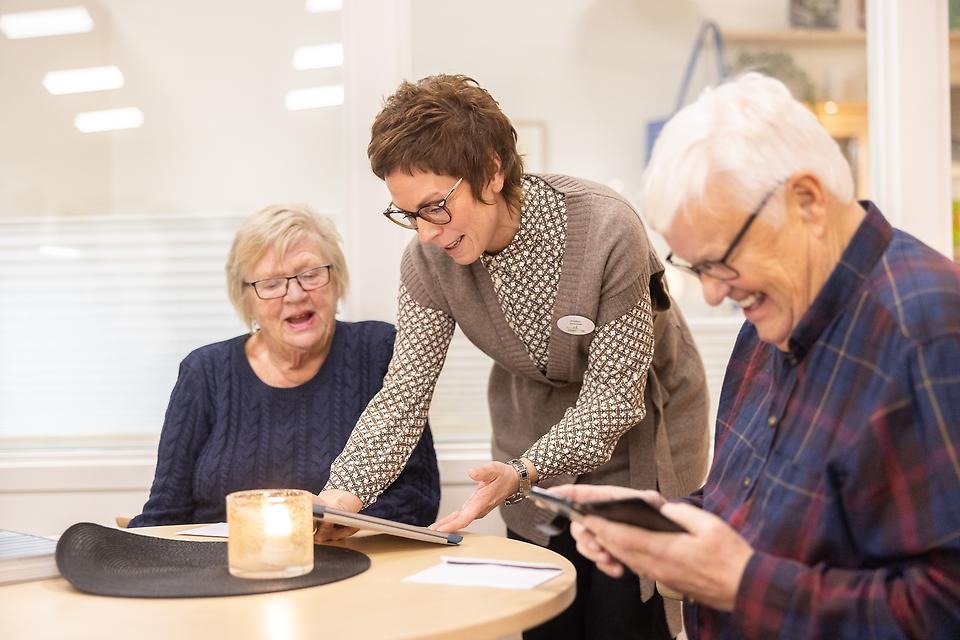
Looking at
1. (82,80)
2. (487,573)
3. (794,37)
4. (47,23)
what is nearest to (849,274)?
(487,573)

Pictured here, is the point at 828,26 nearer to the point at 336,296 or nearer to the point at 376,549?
the point at 336,296

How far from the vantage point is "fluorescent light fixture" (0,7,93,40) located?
2850 mm

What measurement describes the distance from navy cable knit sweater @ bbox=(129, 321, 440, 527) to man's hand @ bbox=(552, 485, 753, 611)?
103cm

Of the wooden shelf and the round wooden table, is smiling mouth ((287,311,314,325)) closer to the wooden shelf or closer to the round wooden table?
the round wooden table

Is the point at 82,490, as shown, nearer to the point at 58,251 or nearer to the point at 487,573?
the point at 58,251

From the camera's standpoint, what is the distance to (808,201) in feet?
4.03

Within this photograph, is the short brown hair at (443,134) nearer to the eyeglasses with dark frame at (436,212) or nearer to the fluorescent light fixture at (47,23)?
the eyeglasses with dark frame at (436,212)

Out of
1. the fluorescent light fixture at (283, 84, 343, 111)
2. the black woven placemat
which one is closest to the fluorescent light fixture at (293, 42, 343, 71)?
the fluorescent light fixture at (283, 84, 343, 111)

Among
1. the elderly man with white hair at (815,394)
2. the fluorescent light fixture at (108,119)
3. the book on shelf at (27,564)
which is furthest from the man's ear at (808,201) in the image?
the fluorescent light fixture at (108,119)

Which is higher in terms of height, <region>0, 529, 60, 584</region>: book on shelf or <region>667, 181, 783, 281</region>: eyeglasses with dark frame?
<region>667, 181, 783, 281</region>: eyeglasses with dark frame

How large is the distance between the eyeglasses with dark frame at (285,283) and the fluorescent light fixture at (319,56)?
68cm

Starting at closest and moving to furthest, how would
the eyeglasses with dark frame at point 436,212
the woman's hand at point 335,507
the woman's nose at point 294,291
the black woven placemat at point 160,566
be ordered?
the black woven placemat at point 160,566 → the woman's hand at point 335,507 → the eyeglasses with dark frame at point 436,212 → the woman's nose at point 294,291

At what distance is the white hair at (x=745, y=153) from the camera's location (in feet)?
3.94

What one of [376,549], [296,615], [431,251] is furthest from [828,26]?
[296,615]
